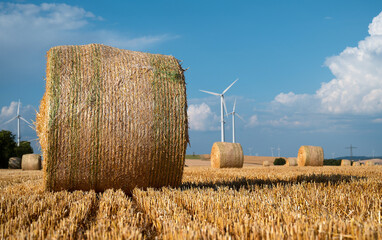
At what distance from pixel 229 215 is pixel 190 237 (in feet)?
2.40

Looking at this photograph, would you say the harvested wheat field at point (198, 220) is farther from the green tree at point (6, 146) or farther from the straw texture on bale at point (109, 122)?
the green tree at point (6, 146)

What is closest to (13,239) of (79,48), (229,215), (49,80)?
(229,215)

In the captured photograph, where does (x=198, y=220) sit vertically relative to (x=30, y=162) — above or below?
above

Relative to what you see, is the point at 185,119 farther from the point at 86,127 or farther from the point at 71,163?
the point at 71,163

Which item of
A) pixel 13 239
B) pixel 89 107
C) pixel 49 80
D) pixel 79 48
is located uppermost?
pixel 79 48

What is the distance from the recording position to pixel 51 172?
470cm

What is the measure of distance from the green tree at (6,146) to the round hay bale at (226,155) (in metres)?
19.8

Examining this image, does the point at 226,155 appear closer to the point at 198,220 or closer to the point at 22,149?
the point at 198,220

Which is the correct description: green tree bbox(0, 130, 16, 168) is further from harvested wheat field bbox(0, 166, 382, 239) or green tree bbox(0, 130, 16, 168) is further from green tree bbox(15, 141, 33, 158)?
harvested wheat field bbox(0, 166, 382, 239)

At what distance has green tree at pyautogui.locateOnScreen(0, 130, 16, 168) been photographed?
26.8 meters

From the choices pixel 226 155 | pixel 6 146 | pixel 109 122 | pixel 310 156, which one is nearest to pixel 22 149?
pixel 6 146

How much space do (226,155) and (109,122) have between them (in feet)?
37.4

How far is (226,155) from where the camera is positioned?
15602mm

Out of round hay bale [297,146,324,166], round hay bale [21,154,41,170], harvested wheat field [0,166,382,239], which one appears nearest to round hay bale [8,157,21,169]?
round hay bale [21,154,41,170]
